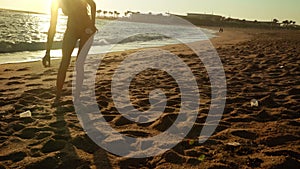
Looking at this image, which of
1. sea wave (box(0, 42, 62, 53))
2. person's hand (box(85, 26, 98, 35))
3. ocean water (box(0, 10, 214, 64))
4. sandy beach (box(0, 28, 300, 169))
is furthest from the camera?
sea wave (box(0, 42, 62, 53))

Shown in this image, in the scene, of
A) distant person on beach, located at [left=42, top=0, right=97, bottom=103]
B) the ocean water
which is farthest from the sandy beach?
the ocean water

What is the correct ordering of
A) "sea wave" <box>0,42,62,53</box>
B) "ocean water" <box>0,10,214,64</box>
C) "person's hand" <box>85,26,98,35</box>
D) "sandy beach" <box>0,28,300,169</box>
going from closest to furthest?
1. "sandy beach" <box>0,28,300,169</box>
2. "person's hand" <box>85,26,98,35</box>
3. "ocean water" <box>0,10,214,64</box>
4. "sea wave" <box>0,42,62,53</box>

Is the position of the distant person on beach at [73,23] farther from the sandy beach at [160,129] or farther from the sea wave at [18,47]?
the sea wave at [18,47]

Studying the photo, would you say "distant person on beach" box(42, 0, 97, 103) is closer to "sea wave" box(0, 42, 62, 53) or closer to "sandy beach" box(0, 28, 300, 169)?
"sandy beach" box(0, 28, 300, 169)

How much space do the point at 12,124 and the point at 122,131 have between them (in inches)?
51.2

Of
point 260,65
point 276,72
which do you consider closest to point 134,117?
point 276,72

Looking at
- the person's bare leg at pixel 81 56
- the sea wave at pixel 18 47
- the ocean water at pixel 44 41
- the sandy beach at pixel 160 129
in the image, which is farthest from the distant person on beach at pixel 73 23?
the sea wave at pixel 18 47

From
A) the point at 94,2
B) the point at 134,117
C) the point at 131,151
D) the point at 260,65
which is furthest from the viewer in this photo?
the point at 260,65

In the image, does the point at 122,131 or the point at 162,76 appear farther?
the point at 162,76

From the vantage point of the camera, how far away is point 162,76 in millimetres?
6391

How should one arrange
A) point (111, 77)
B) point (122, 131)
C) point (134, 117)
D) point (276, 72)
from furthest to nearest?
point (276, 72) < point (111, 77) < point (134, 117) < point (122, 131)

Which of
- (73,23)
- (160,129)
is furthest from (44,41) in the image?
(160,129)

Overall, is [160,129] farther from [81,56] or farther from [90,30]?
[90,30]

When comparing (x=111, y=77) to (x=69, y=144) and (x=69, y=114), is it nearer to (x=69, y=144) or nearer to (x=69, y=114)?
(x=69, y=114)
